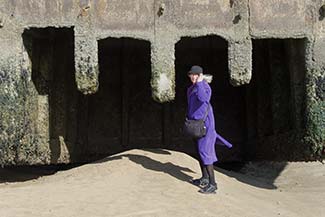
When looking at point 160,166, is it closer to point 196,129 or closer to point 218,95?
point 196,129

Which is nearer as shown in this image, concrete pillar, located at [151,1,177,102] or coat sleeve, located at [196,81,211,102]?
coat sleeve, located at [196,81,211,102]

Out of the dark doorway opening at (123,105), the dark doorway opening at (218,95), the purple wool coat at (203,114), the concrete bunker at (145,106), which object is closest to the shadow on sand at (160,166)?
the purple wool coat at (203,114)

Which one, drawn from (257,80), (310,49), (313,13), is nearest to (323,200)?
(310,49)

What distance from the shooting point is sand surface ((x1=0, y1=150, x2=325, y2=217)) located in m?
5.94

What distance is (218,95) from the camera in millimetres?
12062

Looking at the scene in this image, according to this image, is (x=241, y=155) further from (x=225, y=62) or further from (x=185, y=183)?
(x=185, y=183)

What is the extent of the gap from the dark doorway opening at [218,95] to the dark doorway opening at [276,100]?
29 centimetres

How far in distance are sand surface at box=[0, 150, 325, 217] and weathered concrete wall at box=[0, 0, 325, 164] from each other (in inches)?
36.1

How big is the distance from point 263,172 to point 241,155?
3.72 feet

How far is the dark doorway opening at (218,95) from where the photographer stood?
11.9 meters

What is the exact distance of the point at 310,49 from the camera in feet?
25.5

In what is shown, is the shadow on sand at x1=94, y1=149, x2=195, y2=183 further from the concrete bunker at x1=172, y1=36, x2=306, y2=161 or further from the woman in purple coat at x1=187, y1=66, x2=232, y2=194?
the concrete bunker at x1=172, y1=36, x2=306, y2=161

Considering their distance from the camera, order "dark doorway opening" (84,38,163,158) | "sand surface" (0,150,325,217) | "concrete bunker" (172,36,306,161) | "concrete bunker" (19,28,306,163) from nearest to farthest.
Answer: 1. "sand surface" (0,150,325,217)
2. "concrete bunker" (172,36,306,161)
3. "concrete bunker" (19,28,306,163)
4. "dark doorway opening" (84,38,163,158)

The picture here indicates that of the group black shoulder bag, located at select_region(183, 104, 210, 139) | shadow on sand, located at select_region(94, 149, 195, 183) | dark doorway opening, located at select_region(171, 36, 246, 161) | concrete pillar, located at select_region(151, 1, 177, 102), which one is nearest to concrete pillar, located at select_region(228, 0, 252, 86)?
concrete pillar, located at select_region(151, 1, 177, 102)
